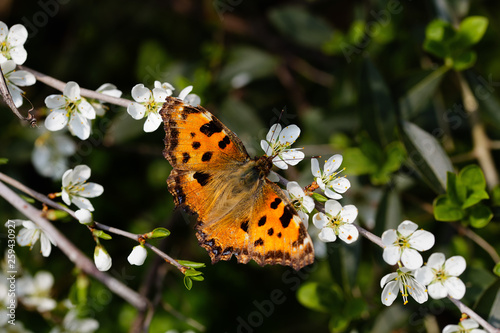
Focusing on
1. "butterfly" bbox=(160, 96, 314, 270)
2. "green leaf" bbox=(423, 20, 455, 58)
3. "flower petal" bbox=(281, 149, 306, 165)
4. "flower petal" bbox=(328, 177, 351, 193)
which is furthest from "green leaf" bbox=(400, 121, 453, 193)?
"butterfly" bbox=(160, 96, 314, 270)

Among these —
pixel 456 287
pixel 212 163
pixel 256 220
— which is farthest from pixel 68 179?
pixel 456 287

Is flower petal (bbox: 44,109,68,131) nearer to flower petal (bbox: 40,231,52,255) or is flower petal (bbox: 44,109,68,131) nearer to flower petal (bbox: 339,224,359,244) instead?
flower petal (bbox: 40,231,52,255)

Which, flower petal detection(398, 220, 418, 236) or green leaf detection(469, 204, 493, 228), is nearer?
flower petal detection(398, 220, 418, 236)

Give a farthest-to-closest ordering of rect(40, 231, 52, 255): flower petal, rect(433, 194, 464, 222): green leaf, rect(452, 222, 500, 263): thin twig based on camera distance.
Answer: rect(452, 222, 500, 263): thin twig, rect(433, 194, 464, 222): green leaf, rect(40, 231, 52, 255): flower petal

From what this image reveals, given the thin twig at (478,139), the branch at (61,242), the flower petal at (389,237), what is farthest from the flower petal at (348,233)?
the thin twig at (478,139)

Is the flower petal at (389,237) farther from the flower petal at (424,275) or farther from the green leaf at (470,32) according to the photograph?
the green leaf at (470,32)

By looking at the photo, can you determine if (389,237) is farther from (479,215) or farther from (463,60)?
(463,60)

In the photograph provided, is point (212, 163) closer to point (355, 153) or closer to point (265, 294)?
point (355, 153)
